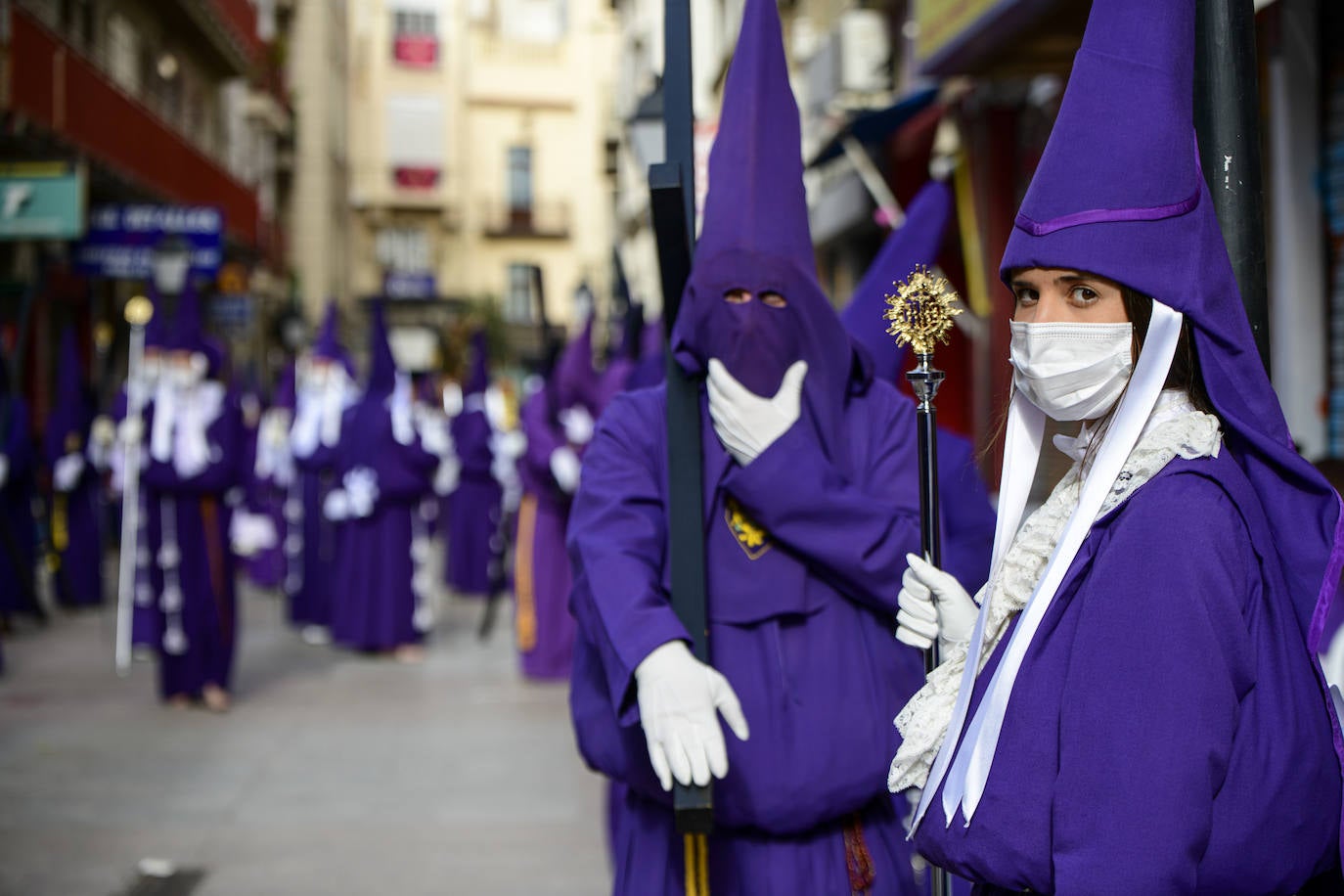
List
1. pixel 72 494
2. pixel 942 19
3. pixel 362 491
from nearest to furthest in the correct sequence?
pixel 942 19
pixel 362 491
pixel 72 494

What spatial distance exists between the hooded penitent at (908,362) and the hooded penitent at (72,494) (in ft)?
35.1

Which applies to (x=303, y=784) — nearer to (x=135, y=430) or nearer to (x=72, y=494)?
(x=135, y=430)

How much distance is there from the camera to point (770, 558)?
294 centimetres

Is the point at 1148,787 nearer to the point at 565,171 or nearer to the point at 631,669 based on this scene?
the point at 631,669

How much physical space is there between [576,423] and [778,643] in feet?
23.5

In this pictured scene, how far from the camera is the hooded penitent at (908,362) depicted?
348cm

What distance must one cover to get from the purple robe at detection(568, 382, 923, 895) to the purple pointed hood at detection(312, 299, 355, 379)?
32.1 ft

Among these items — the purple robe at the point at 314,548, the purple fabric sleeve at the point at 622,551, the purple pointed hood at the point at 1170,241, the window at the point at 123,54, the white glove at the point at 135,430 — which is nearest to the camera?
the purple pointed hood at the point at 1170,241

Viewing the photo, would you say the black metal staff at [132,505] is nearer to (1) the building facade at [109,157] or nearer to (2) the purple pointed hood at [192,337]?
(2) the purple pointed hood at [192,337]

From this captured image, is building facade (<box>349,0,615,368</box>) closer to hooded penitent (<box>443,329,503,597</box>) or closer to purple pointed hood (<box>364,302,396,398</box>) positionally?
hooded penitent (<box>443,329,503,597</box>)

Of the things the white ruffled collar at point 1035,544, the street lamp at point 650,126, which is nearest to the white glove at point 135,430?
the street lamp at point 650,126

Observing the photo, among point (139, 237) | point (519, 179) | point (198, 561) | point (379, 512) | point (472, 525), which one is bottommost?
point (472, 525)

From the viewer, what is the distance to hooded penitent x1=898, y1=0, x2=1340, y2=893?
1.60 meters

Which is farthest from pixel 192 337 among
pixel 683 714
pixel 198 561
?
pixel 683 714
